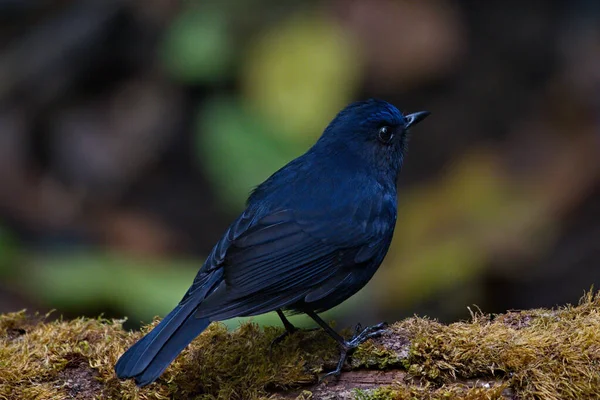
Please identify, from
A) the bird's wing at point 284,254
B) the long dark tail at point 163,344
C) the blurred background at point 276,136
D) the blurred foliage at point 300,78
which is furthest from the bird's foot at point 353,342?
the blurred foliage at point 300,78

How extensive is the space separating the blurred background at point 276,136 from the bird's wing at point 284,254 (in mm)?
1787

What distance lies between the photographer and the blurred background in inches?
266

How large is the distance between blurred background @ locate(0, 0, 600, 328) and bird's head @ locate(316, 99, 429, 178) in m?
1.66

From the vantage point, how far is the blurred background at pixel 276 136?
677 cm

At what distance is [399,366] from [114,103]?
20.7 feet

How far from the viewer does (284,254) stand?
12.7 feet

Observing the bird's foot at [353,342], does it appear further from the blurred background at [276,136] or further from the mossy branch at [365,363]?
the blurred background at [276,136]

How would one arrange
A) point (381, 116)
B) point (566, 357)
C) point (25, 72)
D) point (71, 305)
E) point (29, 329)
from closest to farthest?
point (566, 357), point (29, 329), point (381, 116), point (71, 305), point (25, 72)

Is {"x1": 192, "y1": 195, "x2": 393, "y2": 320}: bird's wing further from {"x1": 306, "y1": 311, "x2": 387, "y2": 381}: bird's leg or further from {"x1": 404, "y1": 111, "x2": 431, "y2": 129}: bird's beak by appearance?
{"x1": 404, "y1": 111, "x2": 431, "y2": 129}: bird's beak

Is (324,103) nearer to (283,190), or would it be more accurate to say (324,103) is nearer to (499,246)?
(499,246)

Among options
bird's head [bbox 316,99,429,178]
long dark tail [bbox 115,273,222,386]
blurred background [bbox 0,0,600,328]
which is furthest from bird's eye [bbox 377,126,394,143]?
blurred background [bbox 0,0,600,328]

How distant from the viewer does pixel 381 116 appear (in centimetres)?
457

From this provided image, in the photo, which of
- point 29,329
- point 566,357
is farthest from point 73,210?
point 566,357

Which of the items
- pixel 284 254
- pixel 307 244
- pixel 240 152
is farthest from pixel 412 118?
pixel 240 152
